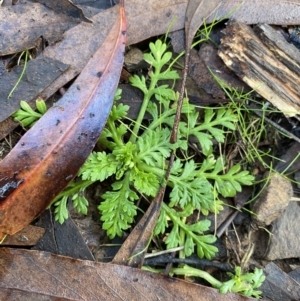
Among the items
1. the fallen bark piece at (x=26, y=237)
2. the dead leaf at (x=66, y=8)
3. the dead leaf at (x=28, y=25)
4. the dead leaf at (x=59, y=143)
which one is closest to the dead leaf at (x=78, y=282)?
the fallen bark piece at (x=26, y=237)

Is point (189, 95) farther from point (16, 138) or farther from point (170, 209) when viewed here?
point (16, 138)

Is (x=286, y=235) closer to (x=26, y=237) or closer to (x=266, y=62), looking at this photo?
(x=266, y=62)

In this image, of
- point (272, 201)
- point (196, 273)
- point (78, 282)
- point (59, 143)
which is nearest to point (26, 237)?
point (78, 282)

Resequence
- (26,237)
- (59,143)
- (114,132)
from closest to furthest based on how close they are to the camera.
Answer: (59,143) < (26,237) < (114,132)

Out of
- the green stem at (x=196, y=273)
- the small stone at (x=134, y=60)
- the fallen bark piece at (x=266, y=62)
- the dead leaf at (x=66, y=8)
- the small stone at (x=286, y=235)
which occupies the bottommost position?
the green stem at (x=196, y=273)

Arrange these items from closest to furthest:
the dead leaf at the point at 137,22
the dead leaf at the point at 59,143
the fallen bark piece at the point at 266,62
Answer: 1. the dead leaf at the point at 59,143
2. the dead leaf at the point at 137,22
3. the fallen bark piece at the point at 266,62

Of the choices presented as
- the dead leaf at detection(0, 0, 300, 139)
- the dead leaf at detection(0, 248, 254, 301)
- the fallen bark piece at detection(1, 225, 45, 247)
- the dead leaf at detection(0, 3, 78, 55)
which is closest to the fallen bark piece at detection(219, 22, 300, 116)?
the dead leaf at detection(0, 0, 300, 139)

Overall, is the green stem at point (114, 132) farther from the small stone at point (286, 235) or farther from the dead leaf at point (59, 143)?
the small stone at point (286, 235)
